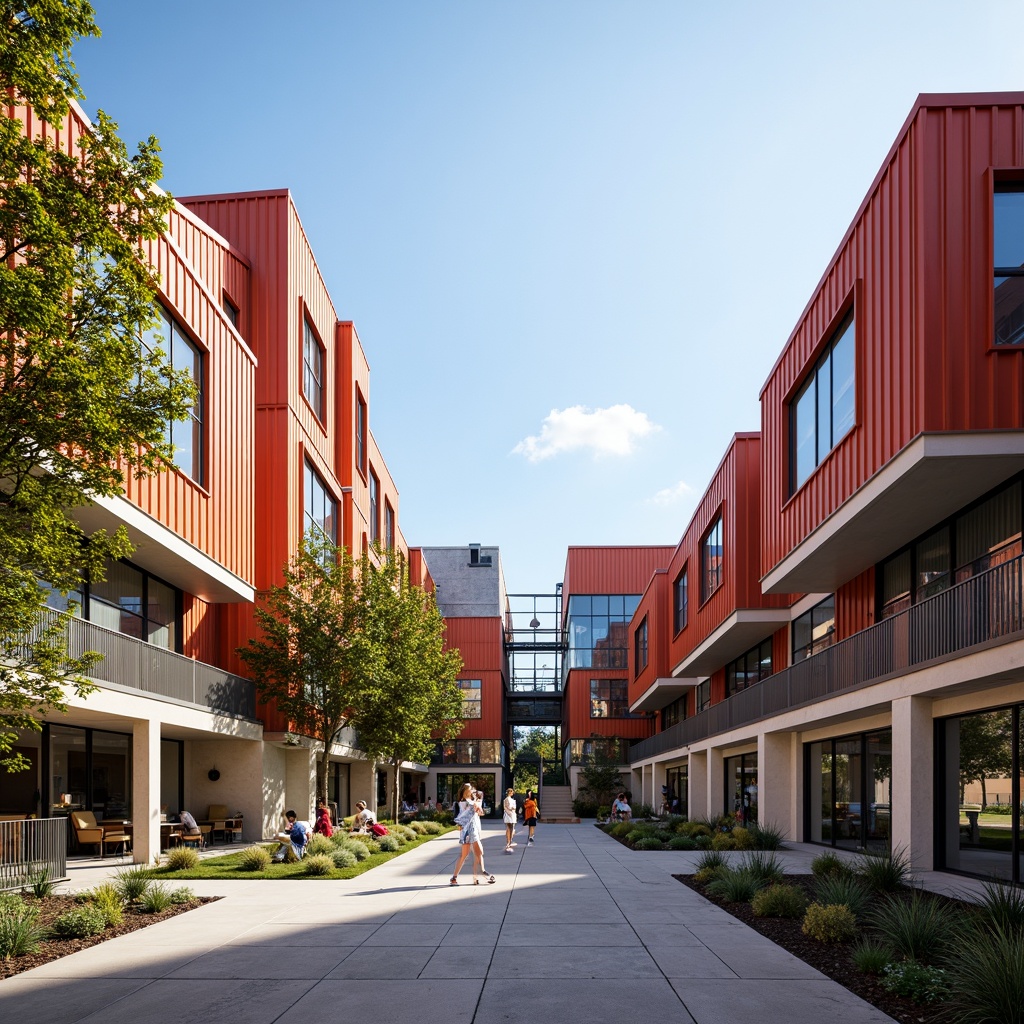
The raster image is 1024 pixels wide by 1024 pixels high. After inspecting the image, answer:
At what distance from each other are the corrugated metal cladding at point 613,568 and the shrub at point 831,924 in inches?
2297

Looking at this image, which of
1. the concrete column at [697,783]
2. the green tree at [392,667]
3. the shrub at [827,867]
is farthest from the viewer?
the concrete column at [697,783]

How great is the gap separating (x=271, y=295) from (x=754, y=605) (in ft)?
55.0

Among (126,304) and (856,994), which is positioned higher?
(126,304)

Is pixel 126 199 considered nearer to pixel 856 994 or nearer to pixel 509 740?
pixel 856 994

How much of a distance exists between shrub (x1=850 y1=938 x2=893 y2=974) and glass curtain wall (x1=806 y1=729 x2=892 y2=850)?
38.0 ft

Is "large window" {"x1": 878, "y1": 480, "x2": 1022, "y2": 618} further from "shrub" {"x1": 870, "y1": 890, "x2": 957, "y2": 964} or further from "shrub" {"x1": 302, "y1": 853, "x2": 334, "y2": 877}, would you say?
"shrub" {"x1": 302, "y1": 853, "x2": 334, "y2": 877}

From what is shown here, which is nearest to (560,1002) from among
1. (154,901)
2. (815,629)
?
(154,901)

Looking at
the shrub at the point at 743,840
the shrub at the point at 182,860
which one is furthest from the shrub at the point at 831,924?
the shrub at the point at 743,840

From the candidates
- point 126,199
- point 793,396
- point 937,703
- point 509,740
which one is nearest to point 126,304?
point 126,199

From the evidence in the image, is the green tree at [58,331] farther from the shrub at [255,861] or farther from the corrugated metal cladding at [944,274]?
the corrugated metal cladding at [944,274]

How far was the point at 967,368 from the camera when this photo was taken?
51.1ft

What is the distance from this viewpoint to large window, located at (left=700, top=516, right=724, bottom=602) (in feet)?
111

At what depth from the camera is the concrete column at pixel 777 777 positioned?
93.5 ft

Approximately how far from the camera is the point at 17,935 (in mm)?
10930
